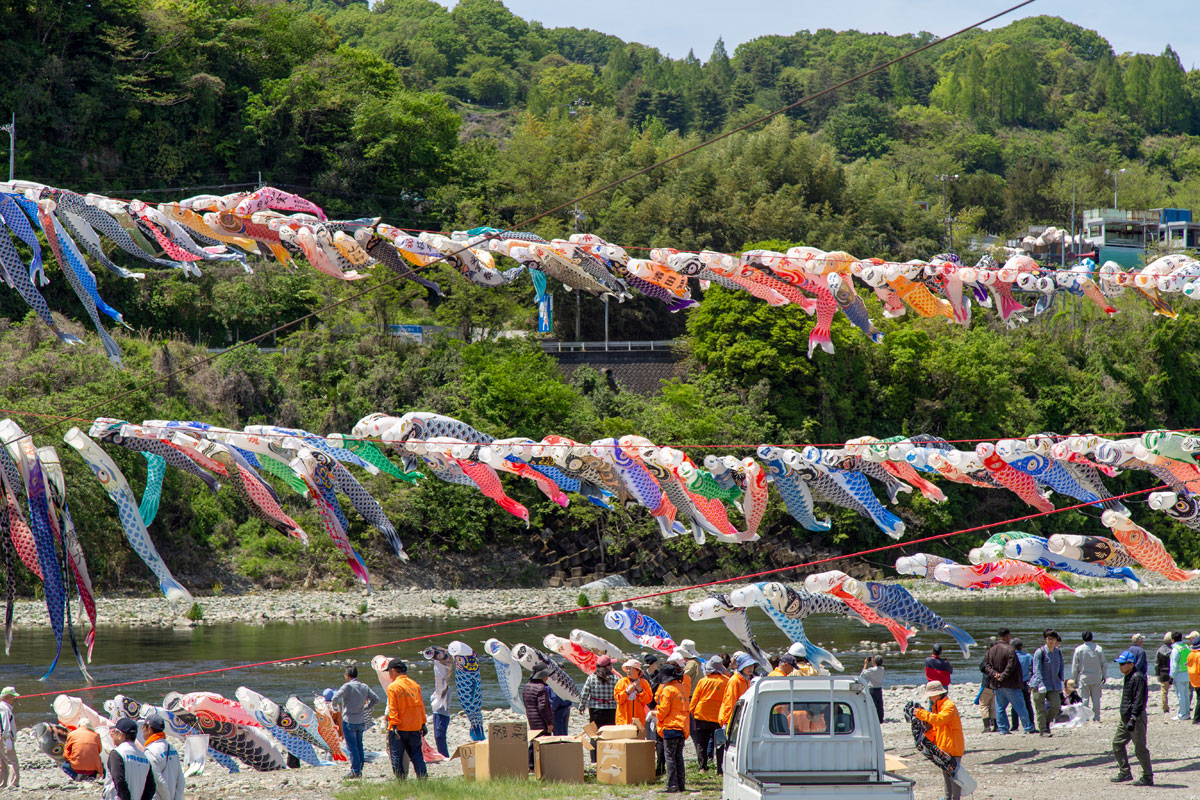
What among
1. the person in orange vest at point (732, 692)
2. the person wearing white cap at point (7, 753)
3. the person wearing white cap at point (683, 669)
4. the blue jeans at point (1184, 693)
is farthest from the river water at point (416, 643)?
the person in orange vest at point (732, 692)

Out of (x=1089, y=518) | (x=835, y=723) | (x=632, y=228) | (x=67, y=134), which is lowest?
(x=1089, y=518)

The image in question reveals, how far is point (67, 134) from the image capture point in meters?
51.8

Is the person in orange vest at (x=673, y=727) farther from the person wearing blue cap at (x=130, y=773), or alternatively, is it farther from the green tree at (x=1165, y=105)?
the green tree at (x=1165, y=105)

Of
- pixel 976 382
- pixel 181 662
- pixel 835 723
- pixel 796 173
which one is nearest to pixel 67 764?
pixel 835 723

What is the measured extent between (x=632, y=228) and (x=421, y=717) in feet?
164

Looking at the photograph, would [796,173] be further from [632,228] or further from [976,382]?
[976,382]

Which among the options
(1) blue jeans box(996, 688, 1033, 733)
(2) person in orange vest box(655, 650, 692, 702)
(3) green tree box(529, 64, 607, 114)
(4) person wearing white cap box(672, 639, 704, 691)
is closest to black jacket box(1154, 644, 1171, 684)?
(1) blue jeans box(996, 688, 1033, 733)

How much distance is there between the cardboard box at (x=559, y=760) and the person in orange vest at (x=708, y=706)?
4.27 ft

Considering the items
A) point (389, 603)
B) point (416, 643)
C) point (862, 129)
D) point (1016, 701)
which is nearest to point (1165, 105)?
point (862, 129)

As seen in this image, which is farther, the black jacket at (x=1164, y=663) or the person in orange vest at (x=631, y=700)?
the black jacket at (x=1164, y=663)

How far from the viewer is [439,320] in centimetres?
5172

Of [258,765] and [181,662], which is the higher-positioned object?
[258,765]

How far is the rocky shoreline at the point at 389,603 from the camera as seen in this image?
1330 inches

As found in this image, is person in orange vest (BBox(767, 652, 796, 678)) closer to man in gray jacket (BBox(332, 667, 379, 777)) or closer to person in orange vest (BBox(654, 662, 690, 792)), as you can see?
person in orange vest (BBox(654, 662, 690, 792))
